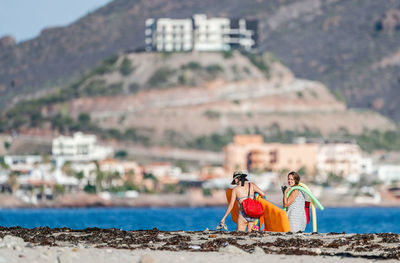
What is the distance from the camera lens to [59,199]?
179 metres

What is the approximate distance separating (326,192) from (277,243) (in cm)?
16209

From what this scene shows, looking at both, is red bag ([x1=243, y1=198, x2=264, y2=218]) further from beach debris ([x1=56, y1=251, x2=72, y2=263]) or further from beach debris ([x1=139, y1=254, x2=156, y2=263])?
beach debris ([x1=56, y1=251, x2=72, y2=263])

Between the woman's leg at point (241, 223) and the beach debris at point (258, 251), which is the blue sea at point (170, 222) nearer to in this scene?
the woman's leg at point (241, 223)

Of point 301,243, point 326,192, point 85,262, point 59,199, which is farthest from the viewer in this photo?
point 326,192

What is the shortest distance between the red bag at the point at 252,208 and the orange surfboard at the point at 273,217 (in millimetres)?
246

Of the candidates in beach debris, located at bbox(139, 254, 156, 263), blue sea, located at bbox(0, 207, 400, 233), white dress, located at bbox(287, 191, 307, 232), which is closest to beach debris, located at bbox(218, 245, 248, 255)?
beach debris, located at bbox(139, 254, 156, 263)

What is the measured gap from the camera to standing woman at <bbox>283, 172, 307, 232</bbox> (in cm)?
3409

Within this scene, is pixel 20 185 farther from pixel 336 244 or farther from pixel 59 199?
pixel 336 244

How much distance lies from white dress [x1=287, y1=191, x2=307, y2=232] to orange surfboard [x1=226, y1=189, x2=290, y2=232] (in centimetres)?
16

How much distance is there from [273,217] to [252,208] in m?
0.98

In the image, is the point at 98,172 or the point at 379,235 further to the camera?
the point at 98,172

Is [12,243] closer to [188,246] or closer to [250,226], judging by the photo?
[188,246]

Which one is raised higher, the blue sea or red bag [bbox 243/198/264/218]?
the blue sea

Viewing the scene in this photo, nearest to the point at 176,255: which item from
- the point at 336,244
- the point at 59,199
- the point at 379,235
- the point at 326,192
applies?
the point at 336,244
